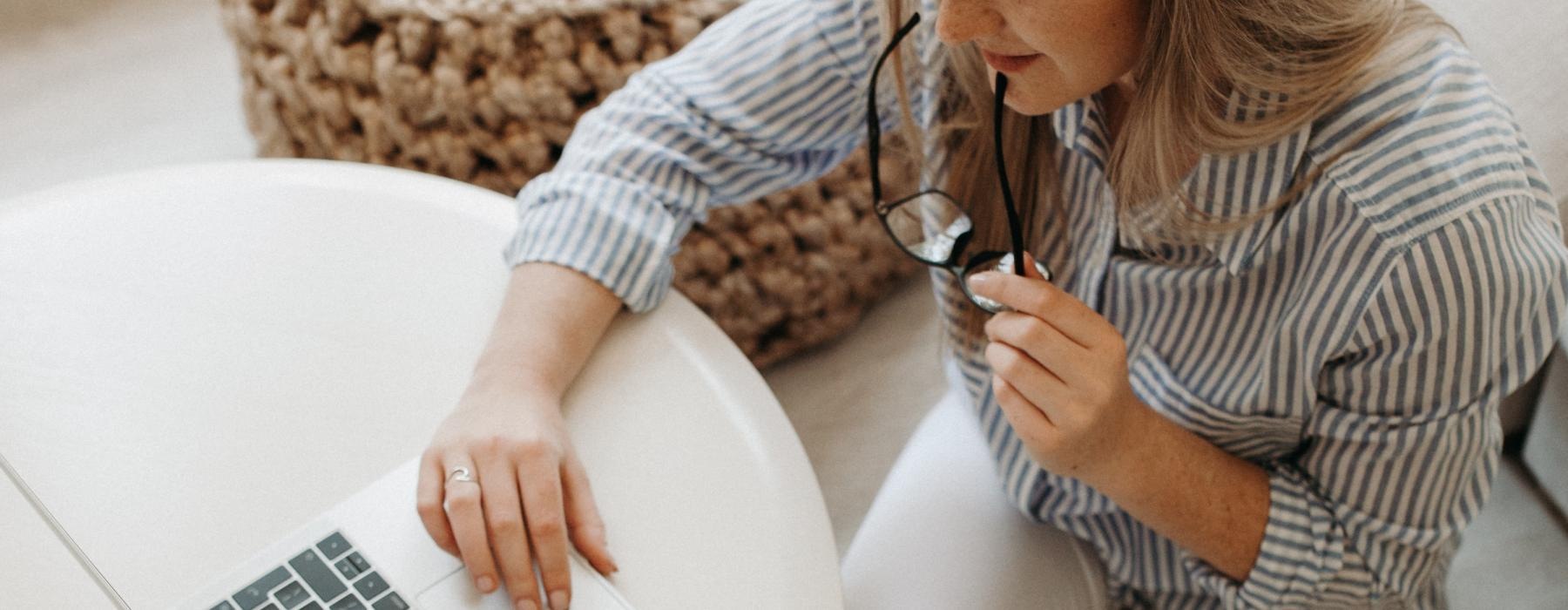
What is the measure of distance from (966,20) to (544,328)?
30cm

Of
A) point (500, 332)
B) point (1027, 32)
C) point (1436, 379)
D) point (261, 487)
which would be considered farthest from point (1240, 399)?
point (261, 487)

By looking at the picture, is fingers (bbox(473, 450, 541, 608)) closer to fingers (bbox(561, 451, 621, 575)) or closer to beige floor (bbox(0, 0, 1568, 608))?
fingers (bbox(561, 451, 621, 575))

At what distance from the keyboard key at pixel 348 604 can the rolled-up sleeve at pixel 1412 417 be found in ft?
1.68

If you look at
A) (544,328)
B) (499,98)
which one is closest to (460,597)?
(544,328)

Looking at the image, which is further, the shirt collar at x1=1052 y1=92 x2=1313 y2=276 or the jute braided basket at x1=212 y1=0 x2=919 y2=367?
the jute braided basket at x1=212 y1=0 x2=919 y2=367

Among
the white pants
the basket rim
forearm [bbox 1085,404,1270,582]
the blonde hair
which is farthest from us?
the basket rim

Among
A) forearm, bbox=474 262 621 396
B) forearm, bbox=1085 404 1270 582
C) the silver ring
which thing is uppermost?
forearm, bbox=474 262 621 396

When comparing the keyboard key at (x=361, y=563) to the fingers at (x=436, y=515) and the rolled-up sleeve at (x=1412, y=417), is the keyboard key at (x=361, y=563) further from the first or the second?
the rolled-up sleeve at (x=1412, y=417)

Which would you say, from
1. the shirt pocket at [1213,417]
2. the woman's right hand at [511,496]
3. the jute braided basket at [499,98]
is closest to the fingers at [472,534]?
the woman's right hand at [511,496]

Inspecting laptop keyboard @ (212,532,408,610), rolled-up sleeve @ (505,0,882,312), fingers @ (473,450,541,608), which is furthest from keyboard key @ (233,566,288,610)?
rolled-up sleeve @ (505,0,882,312)

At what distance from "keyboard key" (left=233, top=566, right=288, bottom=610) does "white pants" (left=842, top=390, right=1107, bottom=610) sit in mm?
371

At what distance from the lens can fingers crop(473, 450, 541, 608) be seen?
0.62 m

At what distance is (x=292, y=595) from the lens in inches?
24.0

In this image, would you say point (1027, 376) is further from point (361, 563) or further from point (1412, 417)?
point (361, 563)
